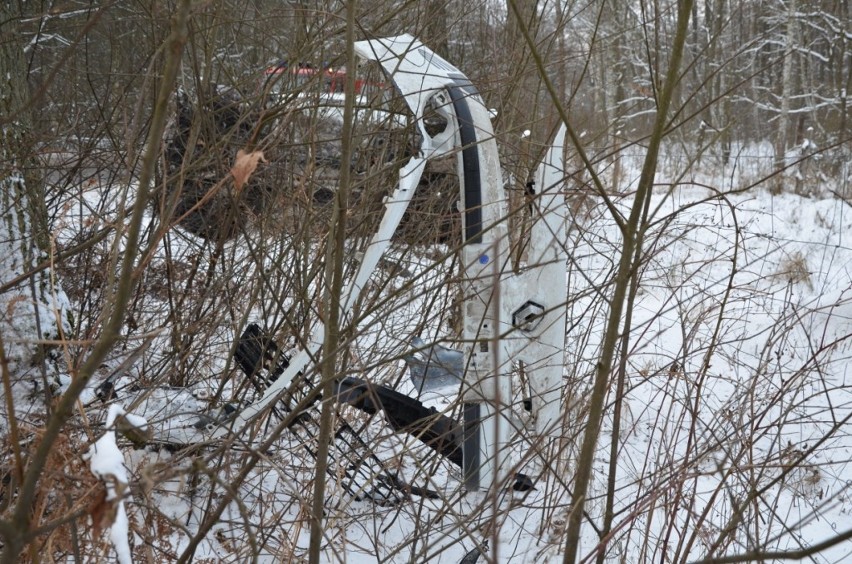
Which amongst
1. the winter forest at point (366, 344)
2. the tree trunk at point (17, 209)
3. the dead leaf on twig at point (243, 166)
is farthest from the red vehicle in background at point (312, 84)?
the dead leaf on twig at point (243, 166)

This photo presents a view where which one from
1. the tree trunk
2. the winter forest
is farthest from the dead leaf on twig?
the tree trunk

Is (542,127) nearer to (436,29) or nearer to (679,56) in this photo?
(436,29)

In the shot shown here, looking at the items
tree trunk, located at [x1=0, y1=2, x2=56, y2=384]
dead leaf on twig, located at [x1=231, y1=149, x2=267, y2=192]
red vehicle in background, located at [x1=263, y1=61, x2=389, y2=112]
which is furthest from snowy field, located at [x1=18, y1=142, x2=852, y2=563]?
red vehicle in background, located at [x1=263, y1=61, x2=389, y2=112]

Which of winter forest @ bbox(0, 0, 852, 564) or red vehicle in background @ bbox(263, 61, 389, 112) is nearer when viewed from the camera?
winter forest @ bbox(0, 0, 852, 564)

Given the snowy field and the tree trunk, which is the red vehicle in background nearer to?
the snowy field

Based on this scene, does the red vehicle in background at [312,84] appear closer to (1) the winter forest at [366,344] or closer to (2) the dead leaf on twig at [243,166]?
(1) the winter forest at [366,344]

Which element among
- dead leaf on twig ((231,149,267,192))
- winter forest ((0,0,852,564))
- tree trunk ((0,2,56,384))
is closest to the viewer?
dead leaf on twig ((231,149,267,192))

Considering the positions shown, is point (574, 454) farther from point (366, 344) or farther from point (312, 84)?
point (312, 84)

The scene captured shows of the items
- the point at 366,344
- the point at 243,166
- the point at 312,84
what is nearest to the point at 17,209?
the point at 312,84

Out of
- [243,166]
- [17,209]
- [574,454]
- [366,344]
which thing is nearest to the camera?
[243,166]

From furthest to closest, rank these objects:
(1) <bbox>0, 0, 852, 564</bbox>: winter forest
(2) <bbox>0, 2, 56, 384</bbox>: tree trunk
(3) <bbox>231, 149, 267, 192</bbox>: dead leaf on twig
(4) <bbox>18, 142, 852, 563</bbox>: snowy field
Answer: (2) <bbox>0, 2, 56, 384</bbox>: tree trunk < (4) <bbox>18, 142, 852, 563</bbox>: snowy field < (1) <bbox>0, 0, 852, 564</bbox>: winter forest < (3) <bbox>231, 149, 267, 192</bbox>: dead leaf on twig

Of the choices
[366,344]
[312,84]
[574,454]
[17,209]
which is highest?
[312,84]

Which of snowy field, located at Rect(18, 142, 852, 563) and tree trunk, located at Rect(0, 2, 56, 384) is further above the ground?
tree trunk, located at Rect(0, 2, 56, 384)

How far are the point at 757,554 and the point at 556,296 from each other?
1759 mm
